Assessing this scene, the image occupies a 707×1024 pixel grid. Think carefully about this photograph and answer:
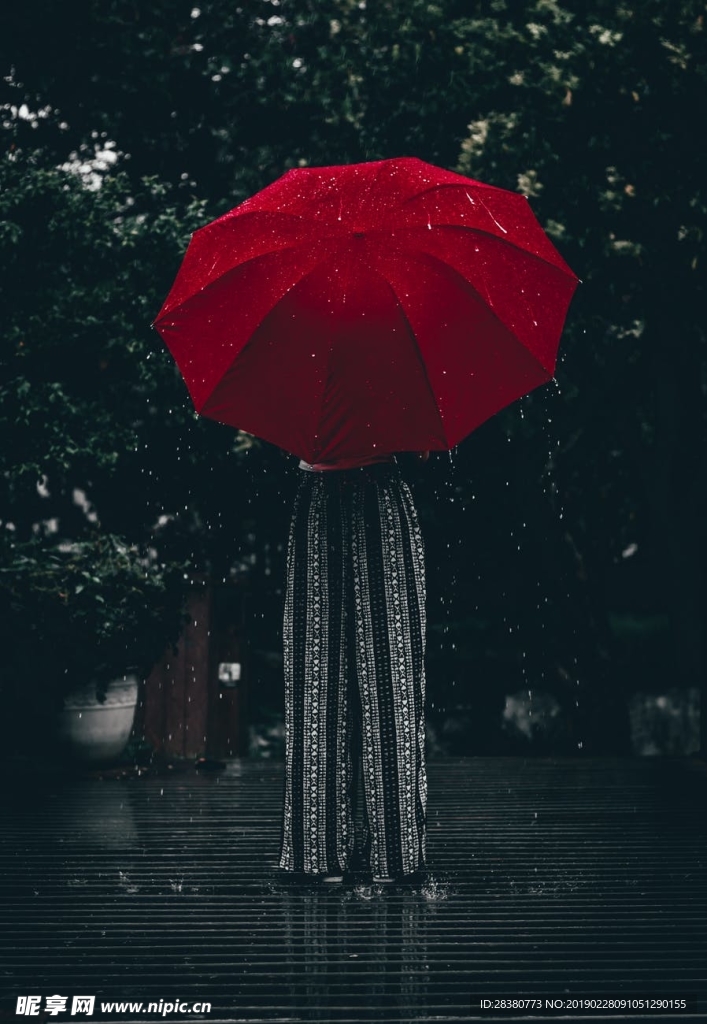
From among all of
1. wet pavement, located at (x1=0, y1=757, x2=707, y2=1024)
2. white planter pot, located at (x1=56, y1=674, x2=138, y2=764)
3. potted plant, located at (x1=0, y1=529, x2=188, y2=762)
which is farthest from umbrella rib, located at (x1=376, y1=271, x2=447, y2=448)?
white planter pot, located at (x1=56, y1=674, x2=138, y2=764)

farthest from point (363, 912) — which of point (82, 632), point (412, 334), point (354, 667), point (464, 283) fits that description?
point (82, 632)

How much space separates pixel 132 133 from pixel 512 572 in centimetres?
316

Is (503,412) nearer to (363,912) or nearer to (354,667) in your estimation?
(354,667)

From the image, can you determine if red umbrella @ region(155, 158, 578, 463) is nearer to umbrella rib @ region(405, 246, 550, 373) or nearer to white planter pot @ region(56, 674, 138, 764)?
umbrella rib @ region(405, 246, 550, 373)

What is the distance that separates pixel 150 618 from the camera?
5.56 metres

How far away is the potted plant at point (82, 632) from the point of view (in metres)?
5.20

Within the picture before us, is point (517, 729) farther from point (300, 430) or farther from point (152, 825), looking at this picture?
point (300, 430)

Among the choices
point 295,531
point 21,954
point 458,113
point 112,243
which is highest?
point 458,113

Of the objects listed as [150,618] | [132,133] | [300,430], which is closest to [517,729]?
[150,618]

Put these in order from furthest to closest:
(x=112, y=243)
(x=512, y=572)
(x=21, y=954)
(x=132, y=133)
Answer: (x=512, y=572) < (x=132, y=133) < (x=112, y=243) < (x=21, y=954)

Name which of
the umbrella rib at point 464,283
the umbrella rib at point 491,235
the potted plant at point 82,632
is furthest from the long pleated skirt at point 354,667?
the potted plant at point 82,632

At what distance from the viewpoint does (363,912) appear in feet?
9.57

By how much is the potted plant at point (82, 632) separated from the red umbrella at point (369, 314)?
2529 mm

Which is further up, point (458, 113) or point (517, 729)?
point (458, 113)
